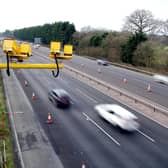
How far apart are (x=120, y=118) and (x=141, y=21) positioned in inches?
2857

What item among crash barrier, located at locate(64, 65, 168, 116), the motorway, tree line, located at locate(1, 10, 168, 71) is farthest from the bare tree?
the motorway

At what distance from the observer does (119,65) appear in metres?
57.1

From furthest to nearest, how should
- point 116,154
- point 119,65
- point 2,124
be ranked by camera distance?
1. point 119,65
2. point 2,124
3. point 116,154

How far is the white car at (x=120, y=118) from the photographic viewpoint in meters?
18.9

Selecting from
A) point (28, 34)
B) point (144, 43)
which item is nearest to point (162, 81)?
point (144, 43)

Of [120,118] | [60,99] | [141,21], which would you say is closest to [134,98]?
[60,99]

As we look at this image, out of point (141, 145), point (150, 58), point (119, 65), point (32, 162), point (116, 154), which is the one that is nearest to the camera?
point (32, 162)

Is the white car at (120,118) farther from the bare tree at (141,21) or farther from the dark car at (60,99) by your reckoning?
the bare tree at (141,21)

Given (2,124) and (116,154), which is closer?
(116,154)

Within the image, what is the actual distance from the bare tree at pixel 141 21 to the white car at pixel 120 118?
6776 centimetres

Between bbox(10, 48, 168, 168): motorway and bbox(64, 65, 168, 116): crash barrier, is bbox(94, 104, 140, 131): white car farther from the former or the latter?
bbox(64, 65, 168, 116): crash barrier

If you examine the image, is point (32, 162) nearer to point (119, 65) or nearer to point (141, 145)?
point (141, 145)

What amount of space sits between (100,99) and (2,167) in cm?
1724

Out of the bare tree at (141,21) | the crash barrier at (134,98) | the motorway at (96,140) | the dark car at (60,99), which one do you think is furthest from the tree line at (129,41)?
the dark car at (60,99)
